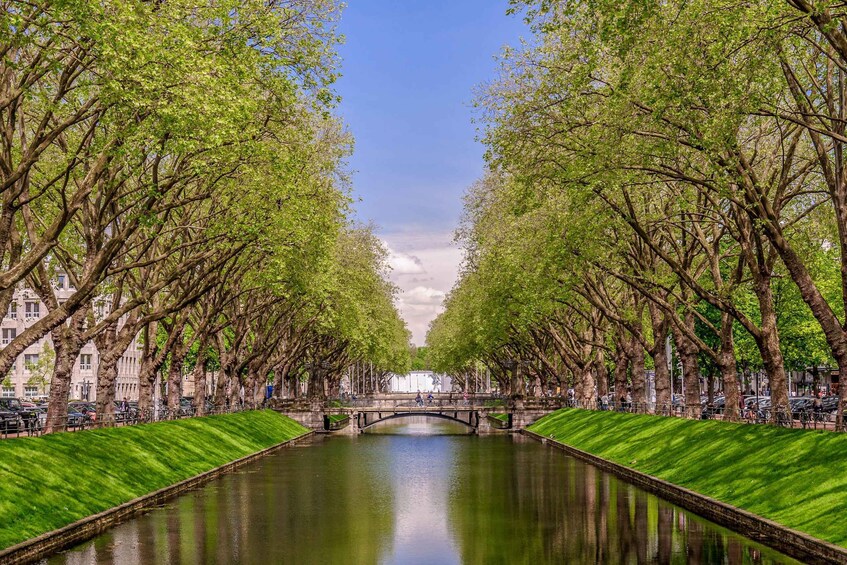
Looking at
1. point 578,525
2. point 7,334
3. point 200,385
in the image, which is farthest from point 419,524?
point 7,334

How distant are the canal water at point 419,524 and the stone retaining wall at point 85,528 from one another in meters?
0.68

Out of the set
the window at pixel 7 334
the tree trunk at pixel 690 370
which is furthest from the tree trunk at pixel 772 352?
the window at pixel 7 334

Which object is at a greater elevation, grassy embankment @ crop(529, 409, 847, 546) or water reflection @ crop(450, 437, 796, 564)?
grassy embankment @ crop(529, 409, 847, 546)

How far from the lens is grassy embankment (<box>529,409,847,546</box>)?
26891 mm

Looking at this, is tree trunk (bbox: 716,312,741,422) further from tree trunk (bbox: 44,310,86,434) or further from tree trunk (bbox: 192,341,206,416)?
tree trunk (bbox: 192,341,206,416)

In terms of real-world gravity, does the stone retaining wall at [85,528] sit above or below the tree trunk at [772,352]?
below

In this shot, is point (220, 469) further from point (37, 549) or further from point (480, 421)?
point (480, 421)

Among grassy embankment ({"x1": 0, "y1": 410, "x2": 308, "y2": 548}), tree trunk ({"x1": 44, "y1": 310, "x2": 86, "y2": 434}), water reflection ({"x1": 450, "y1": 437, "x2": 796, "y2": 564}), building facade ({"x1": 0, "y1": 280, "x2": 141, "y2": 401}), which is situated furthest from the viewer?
Result: building facade ({"x1": 0, "y1": 280, "x2": 141, "y2": 401})

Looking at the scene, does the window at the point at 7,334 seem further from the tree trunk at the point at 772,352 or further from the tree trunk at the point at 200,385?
the tree trunk at the point at 772,352

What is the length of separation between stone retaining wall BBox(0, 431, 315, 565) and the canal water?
676mm

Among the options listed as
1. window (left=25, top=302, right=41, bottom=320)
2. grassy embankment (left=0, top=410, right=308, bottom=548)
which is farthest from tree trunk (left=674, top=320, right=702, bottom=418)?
window (left=25, top=302, right=41, bottom=320)

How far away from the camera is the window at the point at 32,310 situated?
125 meters

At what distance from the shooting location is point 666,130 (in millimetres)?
34094

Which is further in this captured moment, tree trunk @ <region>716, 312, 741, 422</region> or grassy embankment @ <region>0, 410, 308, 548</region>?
tree trunk @ <region>716, 312, 741, 422</region>
